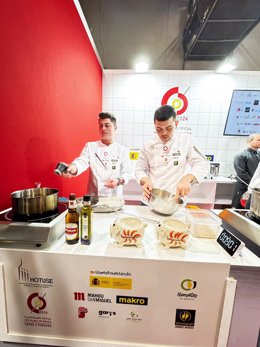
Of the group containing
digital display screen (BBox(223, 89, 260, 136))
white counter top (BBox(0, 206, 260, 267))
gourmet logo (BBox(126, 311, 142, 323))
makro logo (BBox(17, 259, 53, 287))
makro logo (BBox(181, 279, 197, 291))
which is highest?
digital display screen (BBox(223, 89, 260, 136))

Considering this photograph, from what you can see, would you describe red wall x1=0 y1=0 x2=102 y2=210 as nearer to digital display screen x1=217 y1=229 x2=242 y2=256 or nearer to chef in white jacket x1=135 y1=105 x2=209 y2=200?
chef in white jacket x1=135 y1=105 x2=209 y2=200

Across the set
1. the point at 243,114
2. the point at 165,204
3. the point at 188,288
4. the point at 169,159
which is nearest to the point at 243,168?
the point at 243,114

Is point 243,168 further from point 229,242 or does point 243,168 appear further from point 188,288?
point 188,288

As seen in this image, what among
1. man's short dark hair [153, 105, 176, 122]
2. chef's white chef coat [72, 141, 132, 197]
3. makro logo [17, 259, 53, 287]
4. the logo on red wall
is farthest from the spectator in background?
makro logo [17, 259, 53, 287]

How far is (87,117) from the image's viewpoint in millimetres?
2654

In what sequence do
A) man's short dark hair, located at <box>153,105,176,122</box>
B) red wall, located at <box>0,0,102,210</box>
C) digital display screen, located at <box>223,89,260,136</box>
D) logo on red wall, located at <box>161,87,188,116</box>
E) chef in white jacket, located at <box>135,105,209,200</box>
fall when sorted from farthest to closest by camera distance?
logo on red wall, located at <box>161,87,188,116</box>, digital display screen, located at <box>223,89,260,136</box>, chef in white jacket, located at <box>135,105,209,200</box>, man's short dark hair, located at <box>153,105,176,122</box>, red wall, located at <box>0,0,102,210</box>

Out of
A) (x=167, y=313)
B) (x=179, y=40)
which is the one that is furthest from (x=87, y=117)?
(x=167, y=313)

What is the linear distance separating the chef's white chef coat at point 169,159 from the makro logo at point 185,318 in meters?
1.01

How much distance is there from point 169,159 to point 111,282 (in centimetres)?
118

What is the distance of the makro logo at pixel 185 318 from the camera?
0.66 m

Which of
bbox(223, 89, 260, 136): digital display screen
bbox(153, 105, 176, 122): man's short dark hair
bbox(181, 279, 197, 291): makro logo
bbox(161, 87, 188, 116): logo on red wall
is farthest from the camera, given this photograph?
bbox(161, 87, 188, 116): logo on red wall

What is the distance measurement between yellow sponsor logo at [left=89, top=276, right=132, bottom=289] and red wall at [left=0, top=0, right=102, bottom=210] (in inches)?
26.3

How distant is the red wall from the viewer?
987 mm

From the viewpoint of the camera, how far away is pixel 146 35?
10.7ft
